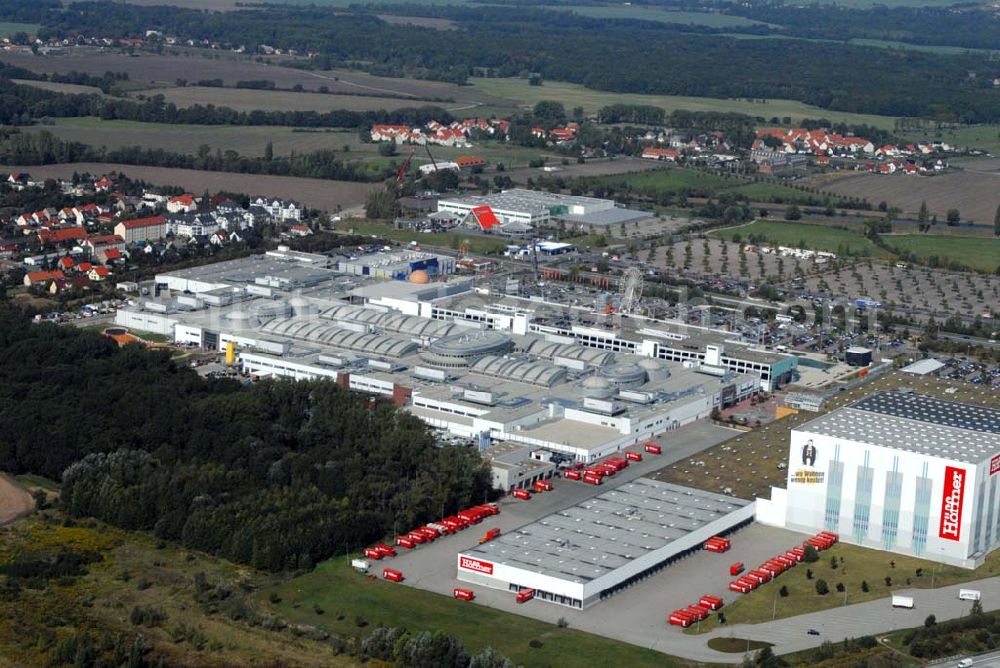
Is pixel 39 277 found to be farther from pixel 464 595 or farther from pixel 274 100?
pixel 274 100

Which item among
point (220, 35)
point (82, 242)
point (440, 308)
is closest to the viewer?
point (440, 308)

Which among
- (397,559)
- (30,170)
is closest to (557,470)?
(397,559)

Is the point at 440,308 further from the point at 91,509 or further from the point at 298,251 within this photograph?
the point at 91,509

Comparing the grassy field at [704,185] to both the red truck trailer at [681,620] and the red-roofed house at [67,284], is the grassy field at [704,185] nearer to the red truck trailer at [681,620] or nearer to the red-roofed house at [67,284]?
the red-roofed house at [67,284]

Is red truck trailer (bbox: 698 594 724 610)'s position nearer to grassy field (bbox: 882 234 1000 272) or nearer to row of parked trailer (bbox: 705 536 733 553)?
row of parked trailer (bbox: 705 536 733 553)

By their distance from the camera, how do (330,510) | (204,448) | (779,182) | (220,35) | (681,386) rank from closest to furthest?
1. (330,510)
2. (204,448)
3. (681,386)
4. (779,182)
5. (220,35)

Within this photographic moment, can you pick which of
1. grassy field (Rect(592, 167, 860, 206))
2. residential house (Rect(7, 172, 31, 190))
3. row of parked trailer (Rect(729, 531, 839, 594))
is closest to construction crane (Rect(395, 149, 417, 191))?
grassy field (Rect(592, 167, 860, 206))
